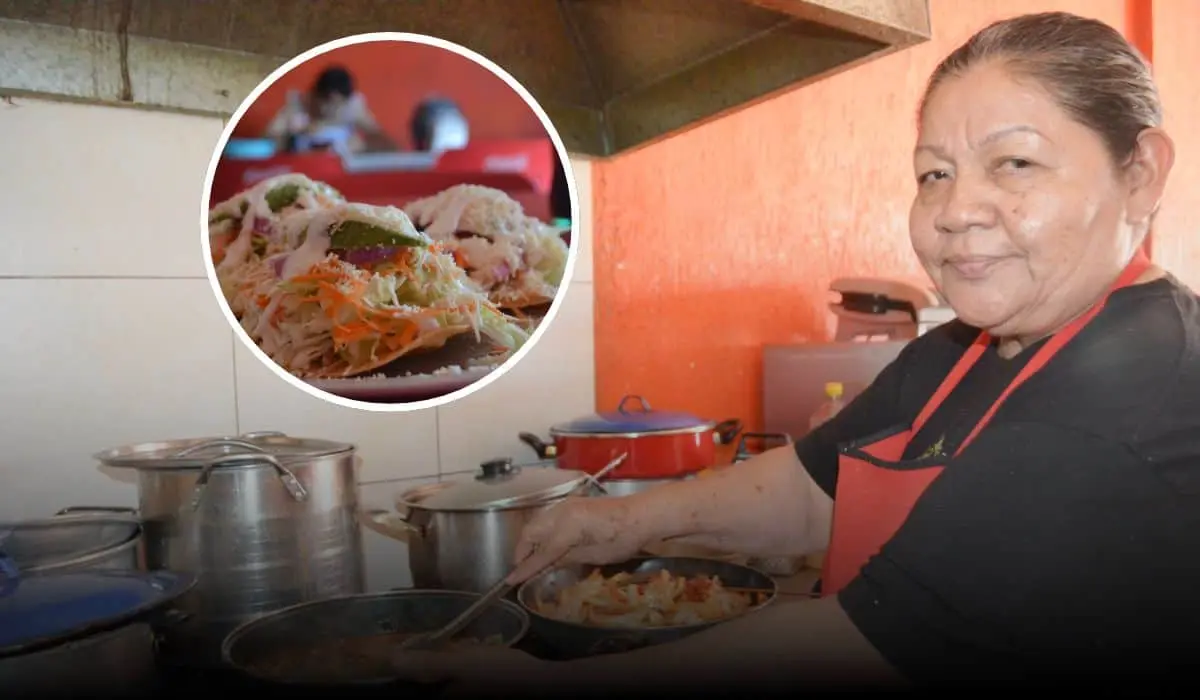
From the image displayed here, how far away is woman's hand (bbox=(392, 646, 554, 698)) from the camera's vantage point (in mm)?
729

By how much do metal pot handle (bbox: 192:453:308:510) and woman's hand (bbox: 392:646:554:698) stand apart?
35 cm

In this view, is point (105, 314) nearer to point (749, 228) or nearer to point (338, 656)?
point (338, 656)

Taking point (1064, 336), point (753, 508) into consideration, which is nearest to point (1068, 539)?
point (1064, 336)

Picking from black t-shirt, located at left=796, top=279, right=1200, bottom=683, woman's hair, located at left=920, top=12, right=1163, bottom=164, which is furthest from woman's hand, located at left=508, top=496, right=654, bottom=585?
woman's hair, located at left=920, top=12, right=1163, bottom=164

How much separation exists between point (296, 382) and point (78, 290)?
0.34 metres

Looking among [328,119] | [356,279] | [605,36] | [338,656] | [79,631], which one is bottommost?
[338,656]

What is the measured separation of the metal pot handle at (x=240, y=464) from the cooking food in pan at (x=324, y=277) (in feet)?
1.14

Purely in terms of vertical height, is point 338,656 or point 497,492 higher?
point 497,492


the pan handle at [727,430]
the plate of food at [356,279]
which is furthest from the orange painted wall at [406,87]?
the pan handle at [727,430]

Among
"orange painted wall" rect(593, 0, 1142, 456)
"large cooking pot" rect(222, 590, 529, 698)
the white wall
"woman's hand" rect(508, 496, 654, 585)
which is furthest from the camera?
"orange painted wall" rect(593, 0, 1142, 456)

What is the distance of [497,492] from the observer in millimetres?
1251

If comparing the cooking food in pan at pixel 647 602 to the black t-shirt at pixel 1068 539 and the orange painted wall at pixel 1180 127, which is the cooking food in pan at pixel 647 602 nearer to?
the black t-shirt at pixel 1068 539

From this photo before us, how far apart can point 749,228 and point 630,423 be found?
92cm

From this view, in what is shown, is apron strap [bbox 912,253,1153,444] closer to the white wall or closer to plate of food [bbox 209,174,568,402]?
plate of food [bbox 209,174,568,402]
